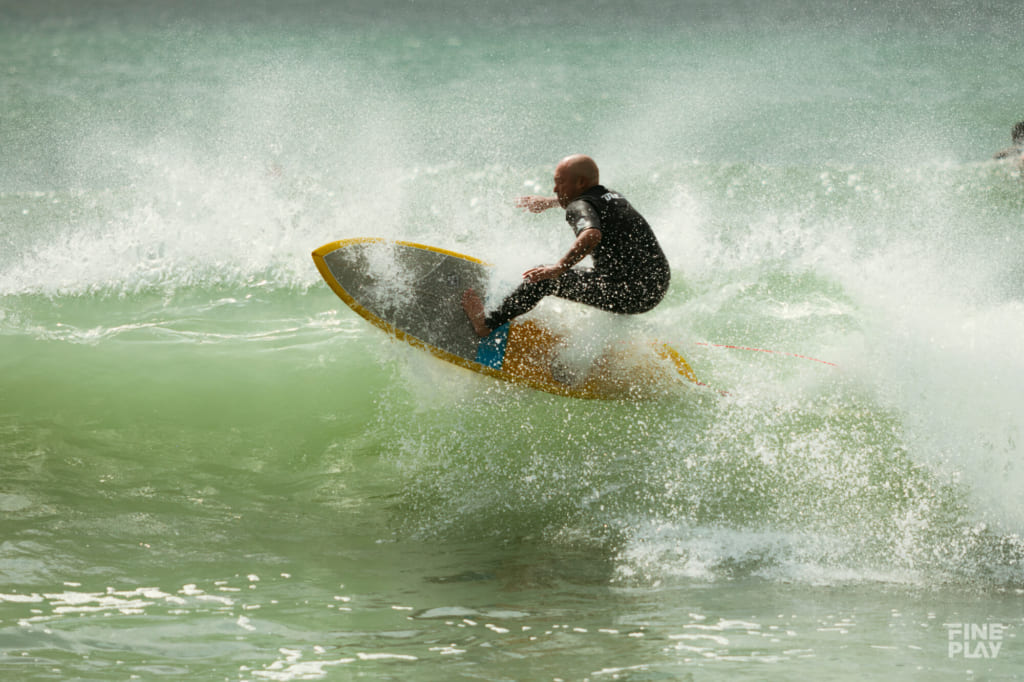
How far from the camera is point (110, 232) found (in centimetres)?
875

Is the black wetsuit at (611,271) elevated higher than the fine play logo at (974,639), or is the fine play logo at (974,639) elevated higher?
the black wetsuit at (611,271)

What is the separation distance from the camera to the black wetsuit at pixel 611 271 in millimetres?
5098

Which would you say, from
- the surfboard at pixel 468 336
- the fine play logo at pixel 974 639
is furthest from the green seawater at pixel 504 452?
the surfboard at pixel 468 336

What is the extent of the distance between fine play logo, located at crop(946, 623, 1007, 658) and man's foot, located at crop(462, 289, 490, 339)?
2816 mm

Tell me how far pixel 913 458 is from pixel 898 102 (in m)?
15.1

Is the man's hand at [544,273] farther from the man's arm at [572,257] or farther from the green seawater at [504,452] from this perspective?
the green seawater at [504,452]

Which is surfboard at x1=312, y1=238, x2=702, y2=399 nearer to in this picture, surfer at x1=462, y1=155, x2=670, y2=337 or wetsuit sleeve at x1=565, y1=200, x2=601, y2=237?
surfer at x1=462, y1=155, x2=670, y2=337

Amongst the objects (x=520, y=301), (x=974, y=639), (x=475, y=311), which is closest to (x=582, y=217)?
(x=520, y=301)

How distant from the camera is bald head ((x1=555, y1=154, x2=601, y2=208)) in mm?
5129

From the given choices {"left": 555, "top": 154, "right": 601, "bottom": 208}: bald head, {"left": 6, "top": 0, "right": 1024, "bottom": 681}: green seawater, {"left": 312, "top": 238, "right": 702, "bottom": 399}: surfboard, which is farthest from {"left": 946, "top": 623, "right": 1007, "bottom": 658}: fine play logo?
{"left": 555, "top": 154, "right": 601, "bottom": 208}: bald head

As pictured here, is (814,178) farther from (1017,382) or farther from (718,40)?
(718,40)

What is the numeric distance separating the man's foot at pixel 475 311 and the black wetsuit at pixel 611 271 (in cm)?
11

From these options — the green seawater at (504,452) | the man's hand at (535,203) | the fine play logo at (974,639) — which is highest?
the man's hand at (535,203)

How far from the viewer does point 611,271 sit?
17.1 ft
